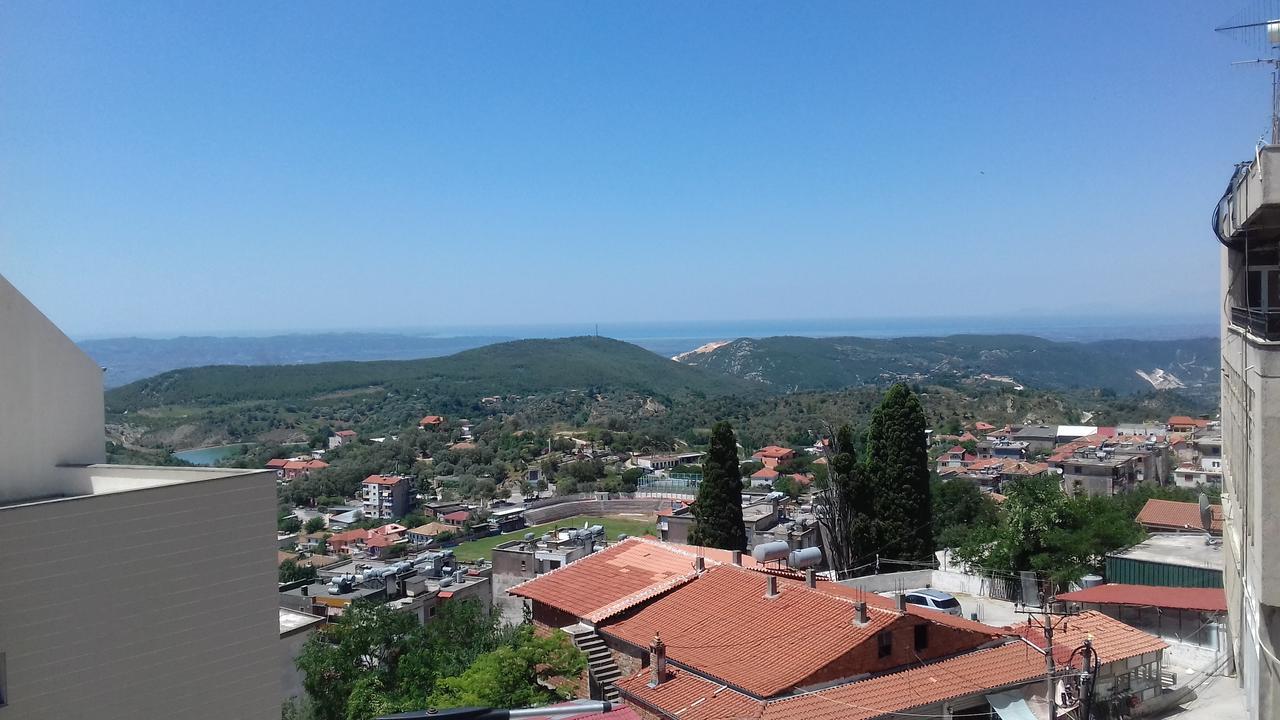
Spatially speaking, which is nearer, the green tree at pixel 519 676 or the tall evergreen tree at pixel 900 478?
the green tree at pixel 519 676

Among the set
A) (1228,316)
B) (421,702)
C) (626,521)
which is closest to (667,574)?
(421,702)

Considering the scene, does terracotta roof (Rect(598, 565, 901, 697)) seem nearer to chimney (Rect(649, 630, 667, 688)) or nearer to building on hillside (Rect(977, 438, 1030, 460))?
chimney (Rect(649, 630, 667, 688))

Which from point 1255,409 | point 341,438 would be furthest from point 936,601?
point 341,438

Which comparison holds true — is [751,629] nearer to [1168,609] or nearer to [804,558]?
[804,558]

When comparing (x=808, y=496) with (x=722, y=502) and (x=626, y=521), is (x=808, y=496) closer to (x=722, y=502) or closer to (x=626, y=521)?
(x=626, y=521)

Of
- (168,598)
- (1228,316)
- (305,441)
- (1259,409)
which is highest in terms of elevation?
(1228,316)

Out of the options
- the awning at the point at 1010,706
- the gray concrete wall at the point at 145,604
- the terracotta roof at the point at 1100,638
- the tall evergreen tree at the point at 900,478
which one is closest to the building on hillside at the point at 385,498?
the tall evergreen tree at the point at 900,478

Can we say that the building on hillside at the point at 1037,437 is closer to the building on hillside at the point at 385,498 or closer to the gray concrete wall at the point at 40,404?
the building on hillside at the point at 385,498
